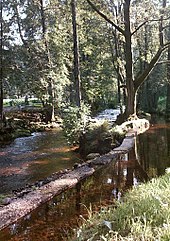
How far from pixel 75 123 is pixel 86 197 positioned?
6067mm

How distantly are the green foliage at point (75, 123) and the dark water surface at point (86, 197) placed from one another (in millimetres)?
2485

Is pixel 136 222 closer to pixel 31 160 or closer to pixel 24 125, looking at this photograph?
pixel 31 160

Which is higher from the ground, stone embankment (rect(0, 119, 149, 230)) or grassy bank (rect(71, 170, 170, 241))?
grassy bank (rect(71, 170, 170, 241))

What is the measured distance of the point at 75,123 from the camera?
450 inches

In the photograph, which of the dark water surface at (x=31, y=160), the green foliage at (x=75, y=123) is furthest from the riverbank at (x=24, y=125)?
the green foliage at (x=75, y=123)

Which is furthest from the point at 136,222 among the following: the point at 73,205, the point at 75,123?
the point at 75,123

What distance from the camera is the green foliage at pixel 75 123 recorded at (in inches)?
452

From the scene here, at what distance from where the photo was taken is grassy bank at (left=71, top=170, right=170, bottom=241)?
294 cm

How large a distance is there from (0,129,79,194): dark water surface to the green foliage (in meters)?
0.52

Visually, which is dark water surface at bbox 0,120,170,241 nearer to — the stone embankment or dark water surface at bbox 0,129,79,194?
the stone embankment

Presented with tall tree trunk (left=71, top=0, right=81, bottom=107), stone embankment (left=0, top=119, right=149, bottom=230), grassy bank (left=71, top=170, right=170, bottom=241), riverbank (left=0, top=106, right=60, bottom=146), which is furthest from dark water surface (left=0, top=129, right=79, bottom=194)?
grassy bank (left=71, top=170, right=170, bottom=241)

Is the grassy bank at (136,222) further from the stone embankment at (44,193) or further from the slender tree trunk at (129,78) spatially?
the slender tree trunk at (129,78)

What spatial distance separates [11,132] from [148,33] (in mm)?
15534

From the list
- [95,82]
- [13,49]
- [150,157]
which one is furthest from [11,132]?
[95,82]
